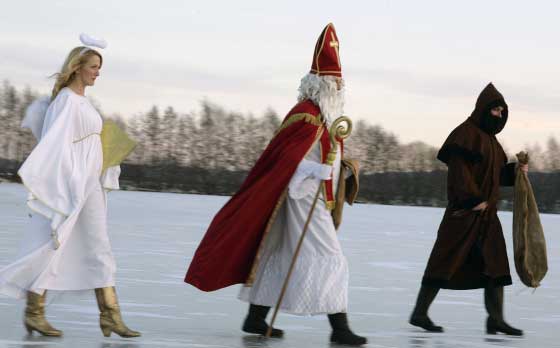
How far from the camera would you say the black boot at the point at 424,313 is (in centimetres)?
756

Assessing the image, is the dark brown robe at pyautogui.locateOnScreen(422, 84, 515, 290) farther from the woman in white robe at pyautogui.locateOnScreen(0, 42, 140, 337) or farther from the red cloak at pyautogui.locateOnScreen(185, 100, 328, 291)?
the woman in white robe at pyautogui.locateOnScreen(0, 42, 140, 337)

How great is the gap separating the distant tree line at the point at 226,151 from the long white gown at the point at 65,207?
5195 cm

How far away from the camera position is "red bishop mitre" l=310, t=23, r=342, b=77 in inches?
272

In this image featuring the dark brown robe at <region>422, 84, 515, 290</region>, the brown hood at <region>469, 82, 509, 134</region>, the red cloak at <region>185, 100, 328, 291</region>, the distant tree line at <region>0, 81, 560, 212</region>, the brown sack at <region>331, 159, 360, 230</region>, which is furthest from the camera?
the distant tree line at <region>0, 81, 560, 212</region>

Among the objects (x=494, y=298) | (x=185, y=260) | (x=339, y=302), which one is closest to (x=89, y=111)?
(x=339, y=302)

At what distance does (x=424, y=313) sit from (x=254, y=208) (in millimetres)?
1590

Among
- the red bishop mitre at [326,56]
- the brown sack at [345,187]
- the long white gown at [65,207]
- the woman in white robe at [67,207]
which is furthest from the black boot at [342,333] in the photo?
the red bishop mitre at [326,56]

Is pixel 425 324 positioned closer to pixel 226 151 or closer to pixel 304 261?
pixel 304 261

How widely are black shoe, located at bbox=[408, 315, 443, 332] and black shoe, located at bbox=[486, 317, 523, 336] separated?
35 centimetres

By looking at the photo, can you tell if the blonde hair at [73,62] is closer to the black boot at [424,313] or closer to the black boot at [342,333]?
the black boot at [342,333]

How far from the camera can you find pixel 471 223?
7684 mm

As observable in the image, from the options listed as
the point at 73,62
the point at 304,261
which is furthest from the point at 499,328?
the point at 73,62

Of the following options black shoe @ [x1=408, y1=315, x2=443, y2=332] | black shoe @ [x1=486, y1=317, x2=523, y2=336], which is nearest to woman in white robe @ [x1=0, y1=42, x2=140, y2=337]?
black shoe @ [x1=408, y1=315, x2=443, y2=332]

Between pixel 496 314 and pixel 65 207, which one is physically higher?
pixel 65 207
